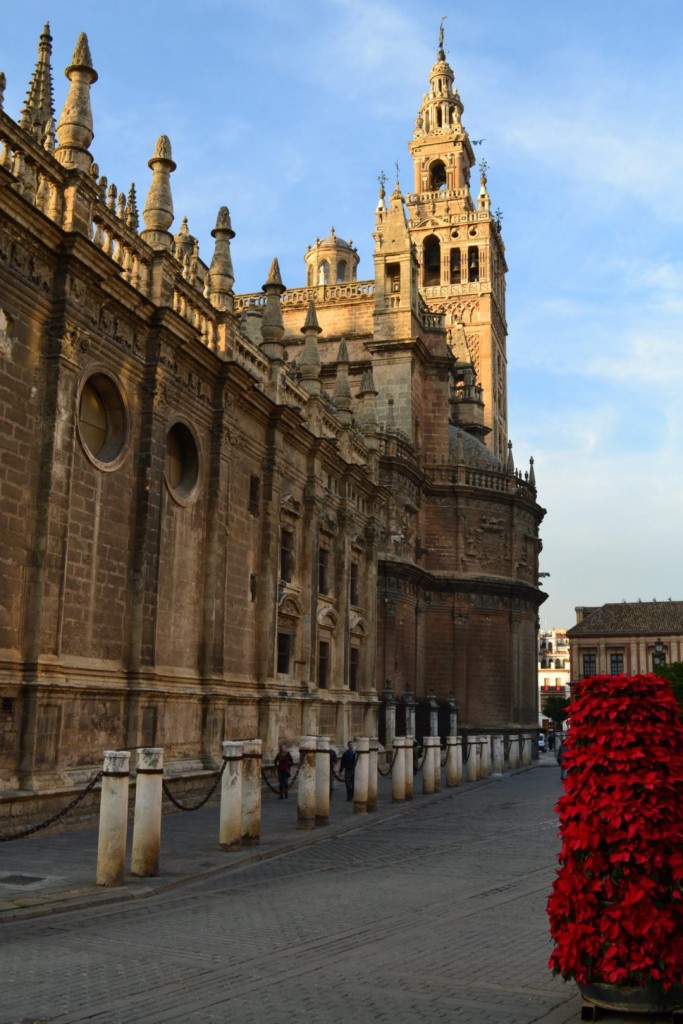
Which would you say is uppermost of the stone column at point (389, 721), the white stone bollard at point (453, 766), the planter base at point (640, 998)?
the stone column at point (389, 721)

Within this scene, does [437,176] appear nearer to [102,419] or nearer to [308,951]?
[102,419]

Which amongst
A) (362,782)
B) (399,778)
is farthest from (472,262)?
(362,782)

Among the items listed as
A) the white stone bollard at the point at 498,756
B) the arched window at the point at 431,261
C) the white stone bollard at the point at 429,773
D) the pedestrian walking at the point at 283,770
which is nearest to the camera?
the pedestrian walking at the point at 283,770

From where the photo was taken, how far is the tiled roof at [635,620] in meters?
82.6

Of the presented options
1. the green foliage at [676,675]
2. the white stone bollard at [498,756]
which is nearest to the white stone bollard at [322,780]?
the white stone bollard at [498,756]

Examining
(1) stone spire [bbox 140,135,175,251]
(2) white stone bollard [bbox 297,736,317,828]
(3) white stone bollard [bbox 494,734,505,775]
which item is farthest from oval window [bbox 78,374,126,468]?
(3) white stone bollard [bbox 494,734,505,775]

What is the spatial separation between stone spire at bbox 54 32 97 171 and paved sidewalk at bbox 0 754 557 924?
1050 cm

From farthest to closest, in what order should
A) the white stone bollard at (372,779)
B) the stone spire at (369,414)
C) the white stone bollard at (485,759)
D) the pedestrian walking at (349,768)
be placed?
1. the stone spire at (369,414)
2. the white stone bollard at (485,759)
3. the pedestrian walking at (349,768)
4. the white stone bollard at (372,779)

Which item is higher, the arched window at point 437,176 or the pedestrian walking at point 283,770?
the arched window at point 437,176

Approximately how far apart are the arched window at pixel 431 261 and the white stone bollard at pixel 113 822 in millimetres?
66210

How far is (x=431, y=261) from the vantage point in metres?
74.6

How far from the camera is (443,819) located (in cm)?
1902

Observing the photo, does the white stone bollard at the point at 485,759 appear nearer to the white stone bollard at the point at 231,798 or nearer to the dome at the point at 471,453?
the dome at the point at 471,453

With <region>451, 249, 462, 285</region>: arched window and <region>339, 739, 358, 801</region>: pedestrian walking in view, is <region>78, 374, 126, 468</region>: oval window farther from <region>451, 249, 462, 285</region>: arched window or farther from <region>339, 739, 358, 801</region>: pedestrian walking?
<region>451, 249, 462, 285</region>: arched window
